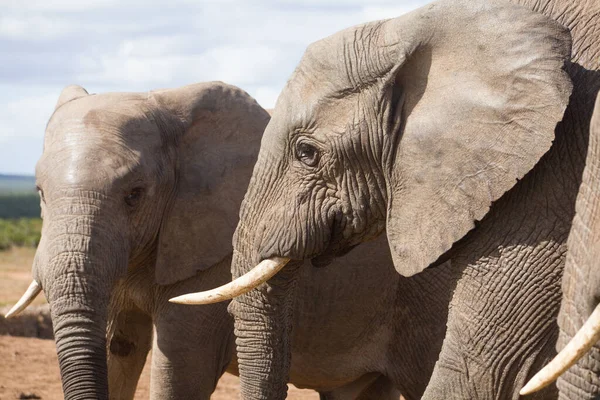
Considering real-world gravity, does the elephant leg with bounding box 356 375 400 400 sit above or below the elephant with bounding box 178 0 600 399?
below

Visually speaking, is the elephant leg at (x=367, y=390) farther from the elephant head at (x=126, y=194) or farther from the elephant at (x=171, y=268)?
the elephant head at (x=126, y=194)

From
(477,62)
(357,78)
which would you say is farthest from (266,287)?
(477,62)

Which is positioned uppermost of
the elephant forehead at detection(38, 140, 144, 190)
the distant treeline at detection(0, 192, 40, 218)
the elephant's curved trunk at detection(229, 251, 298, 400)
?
the elephant forehead at detection(38, 140, 144, 190)

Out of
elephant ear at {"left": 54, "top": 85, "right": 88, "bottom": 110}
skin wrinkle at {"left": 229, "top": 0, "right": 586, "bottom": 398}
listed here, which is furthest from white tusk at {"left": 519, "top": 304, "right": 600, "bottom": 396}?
elephant ear at {"left": 54, "top": 85, "right": 88, "bottom": 110}

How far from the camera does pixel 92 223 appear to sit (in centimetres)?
517

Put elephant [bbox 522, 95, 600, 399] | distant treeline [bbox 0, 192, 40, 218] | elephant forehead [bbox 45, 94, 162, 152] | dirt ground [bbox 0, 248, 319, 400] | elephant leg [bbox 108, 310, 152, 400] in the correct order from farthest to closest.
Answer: distant treeline [bbox 0, 192, 40, 218] < dirt ground [bbox 0, 248, 319, 400] < elephant leg [bbox 108, 310, 152, 400] < elephant forehead [bbox 45, 94, 162, 152] < elephant [bbox 522, 95, 600, 399]

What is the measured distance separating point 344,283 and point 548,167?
2063 millimetres

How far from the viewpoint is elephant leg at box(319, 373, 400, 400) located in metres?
6.11

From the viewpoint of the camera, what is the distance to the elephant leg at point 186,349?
5492 millimetres

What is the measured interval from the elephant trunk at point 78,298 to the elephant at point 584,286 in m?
2.41

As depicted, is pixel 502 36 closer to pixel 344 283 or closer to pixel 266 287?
pixel 266 287

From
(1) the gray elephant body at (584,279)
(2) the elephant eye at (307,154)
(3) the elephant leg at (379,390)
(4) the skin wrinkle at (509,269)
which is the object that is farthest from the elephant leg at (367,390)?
(1) the gray elephant body at (584,279)

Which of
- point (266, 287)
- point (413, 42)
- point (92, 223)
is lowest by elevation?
point (266, 287)

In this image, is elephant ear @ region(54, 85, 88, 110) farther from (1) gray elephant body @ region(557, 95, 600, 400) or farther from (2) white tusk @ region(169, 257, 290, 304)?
(1) gray elephant body @ region(557, 95, 600, 400)
